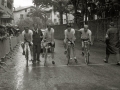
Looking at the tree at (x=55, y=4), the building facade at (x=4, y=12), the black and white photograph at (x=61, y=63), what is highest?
the tree at (x=55, y=4)

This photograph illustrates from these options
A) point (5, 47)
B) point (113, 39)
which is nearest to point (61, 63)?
point (113, 39)

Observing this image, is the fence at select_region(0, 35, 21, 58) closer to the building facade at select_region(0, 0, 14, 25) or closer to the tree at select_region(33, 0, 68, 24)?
the building facade at select_region(0, 0, 14, 25)

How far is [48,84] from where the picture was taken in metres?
7.36

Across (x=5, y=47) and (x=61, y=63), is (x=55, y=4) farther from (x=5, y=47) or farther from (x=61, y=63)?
(x=61, y=63)

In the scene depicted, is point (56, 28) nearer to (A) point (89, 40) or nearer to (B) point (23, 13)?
(A) point (89, 40)

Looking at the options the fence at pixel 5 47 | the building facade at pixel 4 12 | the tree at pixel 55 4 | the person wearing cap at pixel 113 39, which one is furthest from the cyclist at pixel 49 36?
the tree at pixel 55 4

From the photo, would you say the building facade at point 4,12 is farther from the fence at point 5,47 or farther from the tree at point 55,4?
the fence at point 5,47

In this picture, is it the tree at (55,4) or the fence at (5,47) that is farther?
the tree at (55,4)

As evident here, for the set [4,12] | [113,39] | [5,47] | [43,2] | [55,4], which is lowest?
[5,47]

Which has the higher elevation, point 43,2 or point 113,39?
point 43,2

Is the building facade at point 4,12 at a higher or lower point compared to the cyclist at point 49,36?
higher

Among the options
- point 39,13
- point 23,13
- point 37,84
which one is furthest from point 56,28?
point 23,13

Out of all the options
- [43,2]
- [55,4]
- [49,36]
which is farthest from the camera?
[43,2]

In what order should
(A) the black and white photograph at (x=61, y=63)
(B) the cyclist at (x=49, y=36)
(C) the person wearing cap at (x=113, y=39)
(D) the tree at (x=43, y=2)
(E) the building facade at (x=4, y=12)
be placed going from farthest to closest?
1. (D) the tree at (x=43, y=2)
2. (E) the building facade at (x=4, y=12)
3. (C) the person wearing cap at (x=113, y=39)
4. (B) the cyclist at (x=49, y=36)
5. (A) the black and white photograph at (x=61, y=63)
